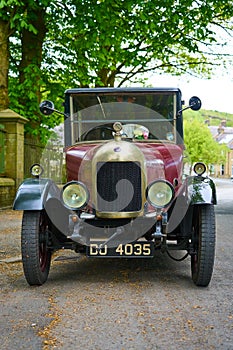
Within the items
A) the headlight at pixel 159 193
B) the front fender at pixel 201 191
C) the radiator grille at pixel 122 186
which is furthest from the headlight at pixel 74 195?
the front fender at pixel 201 191

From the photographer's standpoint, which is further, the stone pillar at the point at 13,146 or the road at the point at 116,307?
the stone pillar at the point at 13,146

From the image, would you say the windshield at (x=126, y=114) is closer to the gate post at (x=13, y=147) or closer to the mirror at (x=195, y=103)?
the mirror at (x=195, y=103)

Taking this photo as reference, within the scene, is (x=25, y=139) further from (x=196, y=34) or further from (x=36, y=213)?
(x=36, y=213)

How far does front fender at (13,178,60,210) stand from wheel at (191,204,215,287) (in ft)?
5.06

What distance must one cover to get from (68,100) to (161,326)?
3.49 meters

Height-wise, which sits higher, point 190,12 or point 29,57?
point 190,12

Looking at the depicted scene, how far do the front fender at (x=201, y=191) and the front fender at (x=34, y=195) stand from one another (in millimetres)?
1410

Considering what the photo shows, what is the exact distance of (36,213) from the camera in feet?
18.1

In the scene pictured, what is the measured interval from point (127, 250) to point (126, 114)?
197cm

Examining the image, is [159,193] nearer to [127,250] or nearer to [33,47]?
[127,250]

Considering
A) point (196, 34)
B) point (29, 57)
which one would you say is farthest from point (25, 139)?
point (196, 34)

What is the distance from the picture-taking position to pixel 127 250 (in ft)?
17.6

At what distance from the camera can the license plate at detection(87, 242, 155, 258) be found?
5.38 m

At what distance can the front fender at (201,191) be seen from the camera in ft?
18.1
